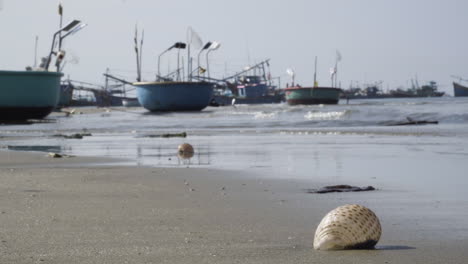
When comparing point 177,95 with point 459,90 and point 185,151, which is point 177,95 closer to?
point 185,151

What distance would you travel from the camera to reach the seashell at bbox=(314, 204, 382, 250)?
452 cm

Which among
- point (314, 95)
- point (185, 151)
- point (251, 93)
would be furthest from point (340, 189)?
point (251, 93)

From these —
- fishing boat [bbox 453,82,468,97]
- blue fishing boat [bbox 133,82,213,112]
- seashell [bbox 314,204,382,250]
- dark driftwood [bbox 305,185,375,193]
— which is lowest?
fishing boat [bbox 453,82,468,97]

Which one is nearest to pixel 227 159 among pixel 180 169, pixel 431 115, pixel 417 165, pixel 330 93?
pixel 180 169

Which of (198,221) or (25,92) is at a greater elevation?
(25,92)

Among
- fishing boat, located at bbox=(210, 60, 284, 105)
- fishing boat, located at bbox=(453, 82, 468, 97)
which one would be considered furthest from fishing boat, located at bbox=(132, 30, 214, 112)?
fishing boat, located at bbox=(453, 82, 468, 97)

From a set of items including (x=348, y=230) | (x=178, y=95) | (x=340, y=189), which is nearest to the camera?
(x=348, y=230)

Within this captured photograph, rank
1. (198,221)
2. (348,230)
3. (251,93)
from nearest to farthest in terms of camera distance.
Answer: (348,230), (198,221), (251,93)

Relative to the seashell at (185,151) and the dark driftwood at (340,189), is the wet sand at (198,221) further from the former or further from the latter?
the seashell at (185,151)

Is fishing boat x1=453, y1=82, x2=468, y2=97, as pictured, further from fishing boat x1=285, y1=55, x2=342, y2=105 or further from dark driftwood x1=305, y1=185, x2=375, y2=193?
dark driftwood x1=305, y1=185, x2=375, y2=193

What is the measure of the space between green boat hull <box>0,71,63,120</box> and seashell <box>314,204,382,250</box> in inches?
1038

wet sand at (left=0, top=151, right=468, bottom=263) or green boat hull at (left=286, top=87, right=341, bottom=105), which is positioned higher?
wet sand at (left=0, top=151, right=468, bottom=263)

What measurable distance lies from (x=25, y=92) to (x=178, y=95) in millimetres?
20627

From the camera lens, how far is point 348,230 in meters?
4.52
